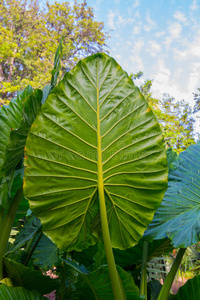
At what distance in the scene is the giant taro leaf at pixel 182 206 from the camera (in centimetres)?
56

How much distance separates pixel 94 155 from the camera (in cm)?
50

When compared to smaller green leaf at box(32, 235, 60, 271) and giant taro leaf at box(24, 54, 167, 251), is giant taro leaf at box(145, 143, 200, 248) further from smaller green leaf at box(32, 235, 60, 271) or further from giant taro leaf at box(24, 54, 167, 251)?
smaller green leaf at box(32, 235, 60, 271)

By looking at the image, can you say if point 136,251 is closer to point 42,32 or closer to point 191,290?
point 191,290

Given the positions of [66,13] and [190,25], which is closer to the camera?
[66,13]

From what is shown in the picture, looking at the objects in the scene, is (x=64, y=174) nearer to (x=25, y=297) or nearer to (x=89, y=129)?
(x=89, y=129)

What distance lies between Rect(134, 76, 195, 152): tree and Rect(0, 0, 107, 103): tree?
291 cm

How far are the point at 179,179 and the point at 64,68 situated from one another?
345 inches

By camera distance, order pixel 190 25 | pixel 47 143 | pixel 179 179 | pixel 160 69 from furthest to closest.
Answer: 1. pixel 160 69
2. pixel 190 25
3. pixel 179 179
4. pixel 47 143

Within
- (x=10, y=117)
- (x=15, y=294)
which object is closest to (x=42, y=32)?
(x=10, y=117)

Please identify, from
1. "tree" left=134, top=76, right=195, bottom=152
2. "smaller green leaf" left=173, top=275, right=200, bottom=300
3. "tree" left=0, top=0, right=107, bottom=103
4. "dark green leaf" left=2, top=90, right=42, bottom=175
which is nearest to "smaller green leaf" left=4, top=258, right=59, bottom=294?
"dark green leaf" left=2, top=90, right=42, bottom=175

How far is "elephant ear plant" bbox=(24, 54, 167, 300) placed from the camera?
465 mm

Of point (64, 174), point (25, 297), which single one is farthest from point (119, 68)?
point (25, 297)

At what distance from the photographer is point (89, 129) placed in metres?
0.49

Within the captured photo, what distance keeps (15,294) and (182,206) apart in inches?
18.3
